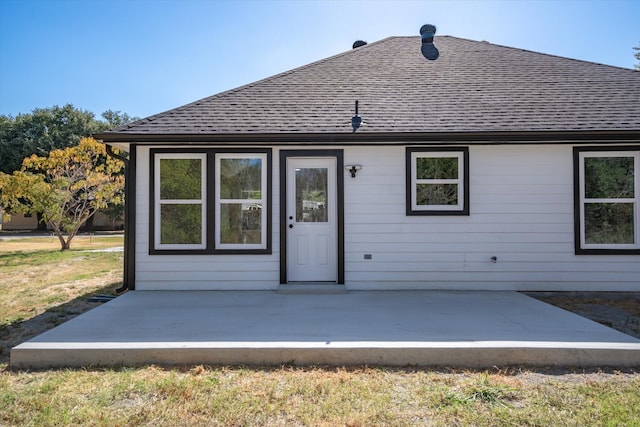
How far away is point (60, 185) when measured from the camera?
13406 millimetres

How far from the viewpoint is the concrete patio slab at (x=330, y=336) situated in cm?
333

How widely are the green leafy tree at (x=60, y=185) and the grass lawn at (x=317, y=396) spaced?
1187 cm

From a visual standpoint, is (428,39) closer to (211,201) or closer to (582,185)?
(582,185)

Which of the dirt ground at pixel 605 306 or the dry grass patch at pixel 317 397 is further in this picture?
the dirt ground at pixel 605 306

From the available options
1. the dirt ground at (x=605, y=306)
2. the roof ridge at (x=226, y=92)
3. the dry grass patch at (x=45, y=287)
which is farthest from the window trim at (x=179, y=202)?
the dirt ground at (x=605, y=306)

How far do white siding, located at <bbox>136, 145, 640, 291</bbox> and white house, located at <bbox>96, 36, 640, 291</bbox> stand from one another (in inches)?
0.9

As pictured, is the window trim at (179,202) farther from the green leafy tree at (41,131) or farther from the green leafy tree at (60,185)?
the green leafy tree at (41,131)

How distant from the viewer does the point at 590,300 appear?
18.5 ft

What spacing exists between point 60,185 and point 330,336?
46.3 feet

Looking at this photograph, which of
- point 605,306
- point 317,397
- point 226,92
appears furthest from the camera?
point 226,92

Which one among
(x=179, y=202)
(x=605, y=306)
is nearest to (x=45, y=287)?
(x=179, y=202)

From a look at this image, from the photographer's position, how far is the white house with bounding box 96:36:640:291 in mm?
6023

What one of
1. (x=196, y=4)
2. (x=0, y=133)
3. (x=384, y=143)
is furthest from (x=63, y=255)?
(x=0, y=133)

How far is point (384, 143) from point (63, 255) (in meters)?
11.1
